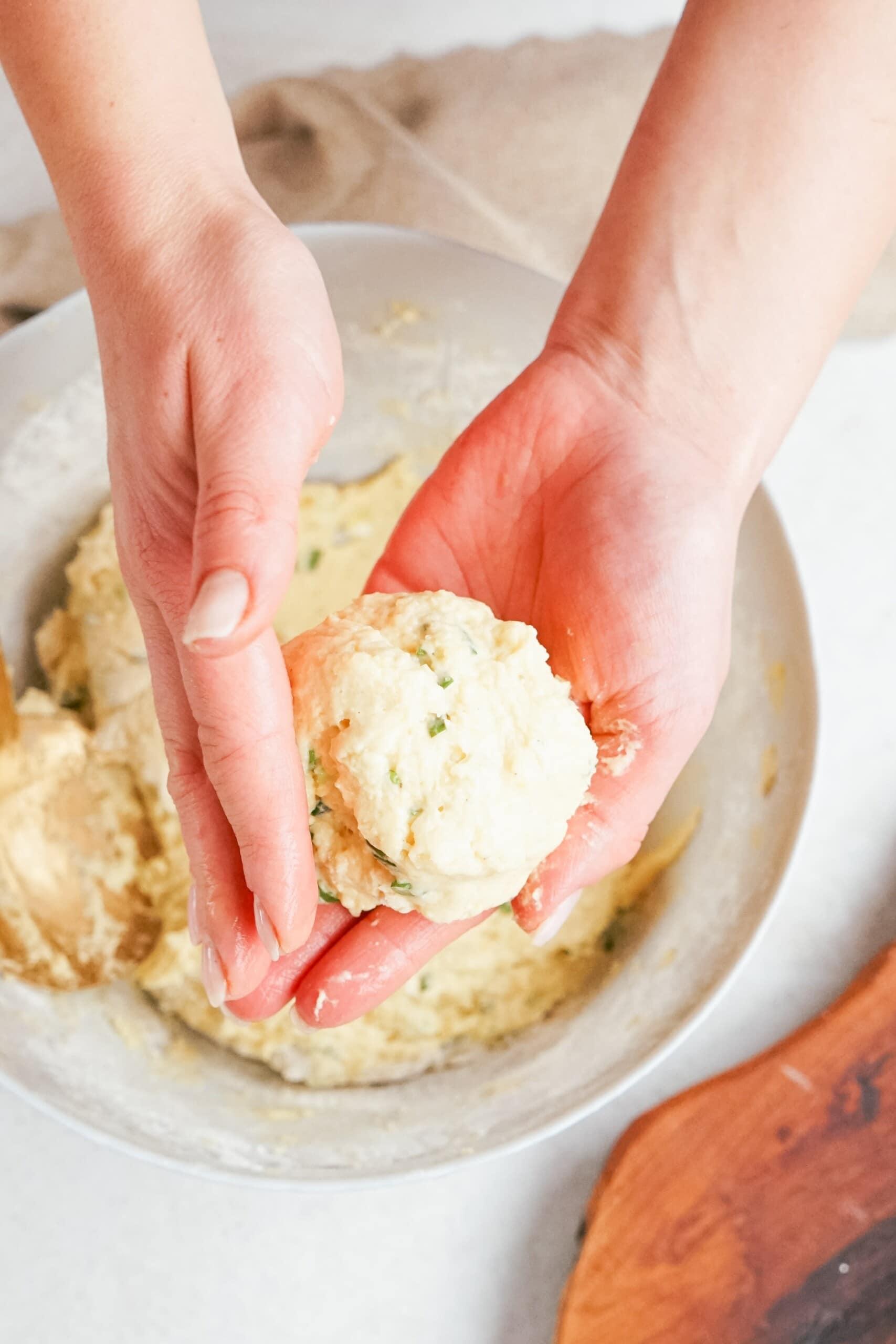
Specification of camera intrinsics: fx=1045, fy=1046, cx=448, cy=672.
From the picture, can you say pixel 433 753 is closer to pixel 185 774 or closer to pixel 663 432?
pixel 185 774

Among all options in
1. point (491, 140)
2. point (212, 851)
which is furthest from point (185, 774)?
point (491, 140)

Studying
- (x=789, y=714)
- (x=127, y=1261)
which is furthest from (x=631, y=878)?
(x=127, y=1261)

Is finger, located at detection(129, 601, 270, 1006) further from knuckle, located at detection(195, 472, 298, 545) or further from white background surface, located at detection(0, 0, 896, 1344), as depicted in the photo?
white background surface, located at detection(0, 0, 896, 1344)

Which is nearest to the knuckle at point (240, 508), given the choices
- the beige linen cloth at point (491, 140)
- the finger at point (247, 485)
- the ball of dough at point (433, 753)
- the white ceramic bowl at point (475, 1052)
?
the finger at point (247, 485)

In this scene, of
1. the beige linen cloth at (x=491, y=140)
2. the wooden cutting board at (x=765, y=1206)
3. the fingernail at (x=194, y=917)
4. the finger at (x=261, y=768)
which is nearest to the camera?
the finger at (x=261, y=768)

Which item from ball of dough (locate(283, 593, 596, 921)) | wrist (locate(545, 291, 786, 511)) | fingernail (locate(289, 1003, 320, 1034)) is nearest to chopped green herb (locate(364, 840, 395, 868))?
A: ball of dough (locate(283, 593, 596, 921))

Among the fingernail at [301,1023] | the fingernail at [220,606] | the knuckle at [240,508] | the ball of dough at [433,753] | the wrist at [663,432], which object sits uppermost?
the knuckle at [240,508]

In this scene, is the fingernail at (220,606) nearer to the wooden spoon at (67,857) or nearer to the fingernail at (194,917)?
the fingernail at (194,917)
